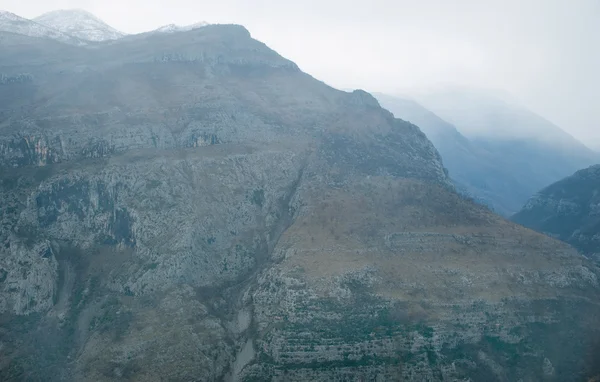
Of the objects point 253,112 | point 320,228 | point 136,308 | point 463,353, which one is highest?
point 253,112

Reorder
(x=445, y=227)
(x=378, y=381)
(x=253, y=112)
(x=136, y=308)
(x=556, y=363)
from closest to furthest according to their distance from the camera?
(x=378, y=381)
(x=556, y=363)
(x=136, y=308)
(x=445, y=227)
(x=253, y=112)

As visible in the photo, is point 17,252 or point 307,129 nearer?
point 17,252

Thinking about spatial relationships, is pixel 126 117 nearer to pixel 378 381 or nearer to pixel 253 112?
pixel 253 112

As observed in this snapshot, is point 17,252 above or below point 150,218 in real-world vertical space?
below

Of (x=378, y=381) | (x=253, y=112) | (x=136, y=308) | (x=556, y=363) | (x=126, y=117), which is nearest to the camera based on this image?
(x=378, y=381)

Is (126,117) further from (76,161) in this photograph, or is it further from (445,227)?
(445,227)

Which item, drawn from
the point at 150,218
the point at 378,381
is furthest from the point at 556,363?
the point at 150,218
